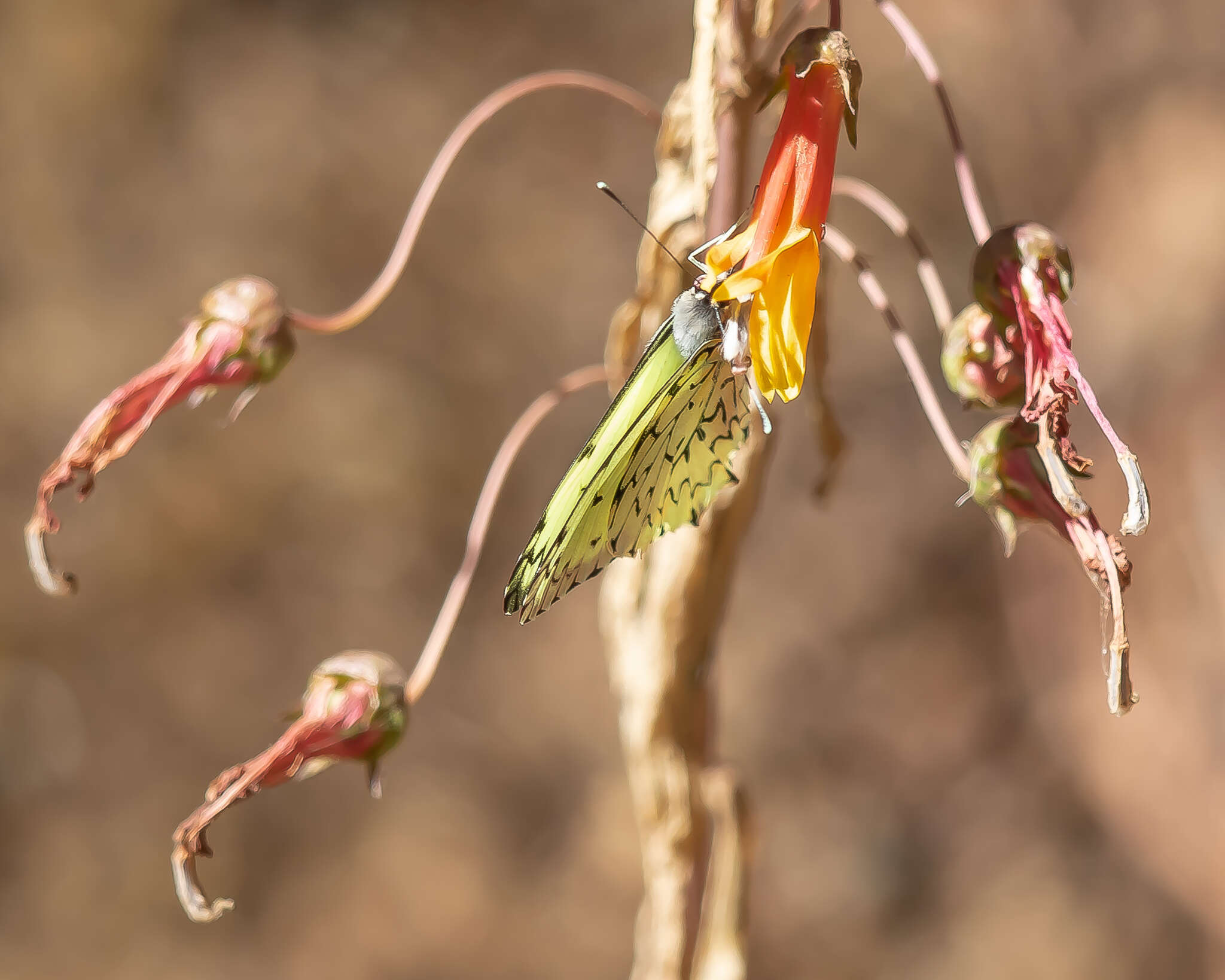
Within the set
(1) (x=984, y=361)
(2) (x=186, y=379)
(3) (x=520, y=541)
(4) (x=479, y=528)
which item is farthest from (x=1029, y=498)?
(3) (x=520, y=541)

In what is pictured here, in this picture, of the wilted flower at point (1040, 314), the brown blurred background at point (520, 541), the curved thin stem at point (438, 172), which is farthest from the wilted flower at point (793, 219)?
the brown blurred background at point (520, 541)

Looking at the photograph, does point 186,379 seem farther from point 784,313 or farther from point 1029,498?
point 1029,498

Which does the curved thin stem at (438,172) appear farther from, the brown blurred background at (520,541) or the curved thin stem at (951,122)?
the brown blurred background at (520,541)

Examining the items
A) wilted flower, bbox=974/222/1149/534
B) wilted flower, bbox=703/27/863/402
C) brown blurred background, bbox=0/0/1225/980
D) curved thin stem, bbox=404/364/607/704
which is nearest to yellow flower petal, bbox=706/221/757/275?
wilted flower, bbox=703/27/863/402

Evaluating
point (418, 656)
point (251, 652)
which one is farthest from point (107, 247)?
point (418, 656)

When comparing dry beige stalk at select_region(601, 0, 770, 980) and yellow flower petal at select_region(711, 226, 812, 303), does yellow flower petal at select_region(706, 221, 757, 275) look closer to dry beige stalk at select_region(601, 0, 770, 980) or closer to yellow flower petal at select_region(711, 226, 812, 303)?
yellow flower petal at select_region(711, 226, 812, 303)

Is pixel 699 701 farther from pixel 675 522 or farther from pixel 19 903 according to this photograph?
pixel 19 903
